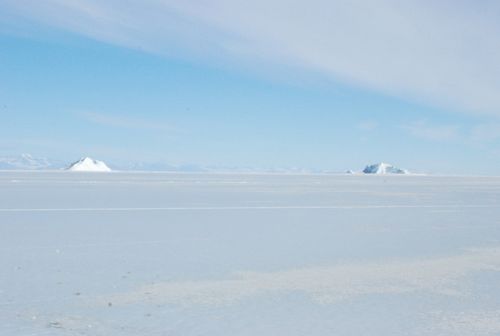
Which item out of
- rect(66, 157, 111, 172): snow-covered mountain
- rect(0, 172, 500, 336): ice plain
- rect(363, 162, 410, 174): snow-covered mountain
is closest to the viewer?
Result: rect(0, 172, 500, 336): ice plain

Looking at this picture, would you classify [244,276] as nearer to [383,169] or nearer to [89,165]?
[89,165]

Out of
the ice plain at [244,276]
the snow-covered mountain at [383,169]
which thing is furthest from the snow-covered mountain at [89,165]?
the ice plain at [244,276]

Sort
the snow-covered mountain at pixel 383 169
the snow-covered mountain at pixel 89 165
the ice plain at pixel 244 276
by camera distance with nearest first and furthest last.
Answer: the ice plain at pixel 244 276 < the snow-covered mountain at pixel 89 165 < the snow-covered mountain at pixel 383 169

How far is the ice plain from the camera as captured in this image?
406 centimetres

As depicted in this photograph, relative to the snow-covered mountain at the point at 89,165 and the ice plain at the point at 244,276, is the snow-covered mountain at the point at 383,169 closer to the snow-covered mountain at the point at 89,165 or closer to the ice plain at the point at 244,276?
the snow-covered mountain at the point at 89,165

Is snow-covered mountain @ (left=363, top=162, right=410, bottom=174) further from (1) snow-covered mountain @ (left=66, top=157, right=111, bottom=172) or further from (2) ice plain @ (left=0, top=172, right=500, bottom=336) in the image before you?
Answer: (2) ice plain @ (left=0, top=172, right=500, bottom=336)

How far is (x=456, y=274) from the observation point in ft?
19.4

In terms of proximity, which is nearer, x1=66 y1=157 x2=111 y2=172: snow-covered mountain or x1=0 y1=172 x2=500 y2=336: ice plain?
x1=0 y1=172 x2=500 y2=336: ice plain

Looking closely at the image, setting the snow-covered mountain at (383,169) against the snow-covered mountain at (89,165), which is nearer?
the snow-covered mountain at (89,165)

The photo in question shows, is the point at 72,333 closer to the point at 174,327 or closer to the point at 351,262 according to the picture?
the point at 174,327

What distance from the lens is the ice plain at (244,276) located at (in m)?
4.06

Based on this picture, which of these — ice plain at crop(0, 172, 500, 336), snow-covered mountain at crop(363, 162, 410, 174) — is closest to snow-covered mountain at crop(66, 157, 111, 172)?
snow-covered mountain at crop(363, 162, 410, 174)

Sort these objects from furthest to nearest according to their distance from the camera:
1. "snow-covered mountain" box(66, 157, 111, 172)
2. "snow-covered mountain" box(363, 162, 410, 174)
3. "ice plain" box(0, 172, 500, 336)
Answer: "snow-covered mountain" box(363, 162, 410, 174) < "snow-covered mountain" box(66, 157, 111, 172) < "ice plain" box(0, 172, 500, 336)

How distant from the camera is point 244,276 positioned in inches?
220
